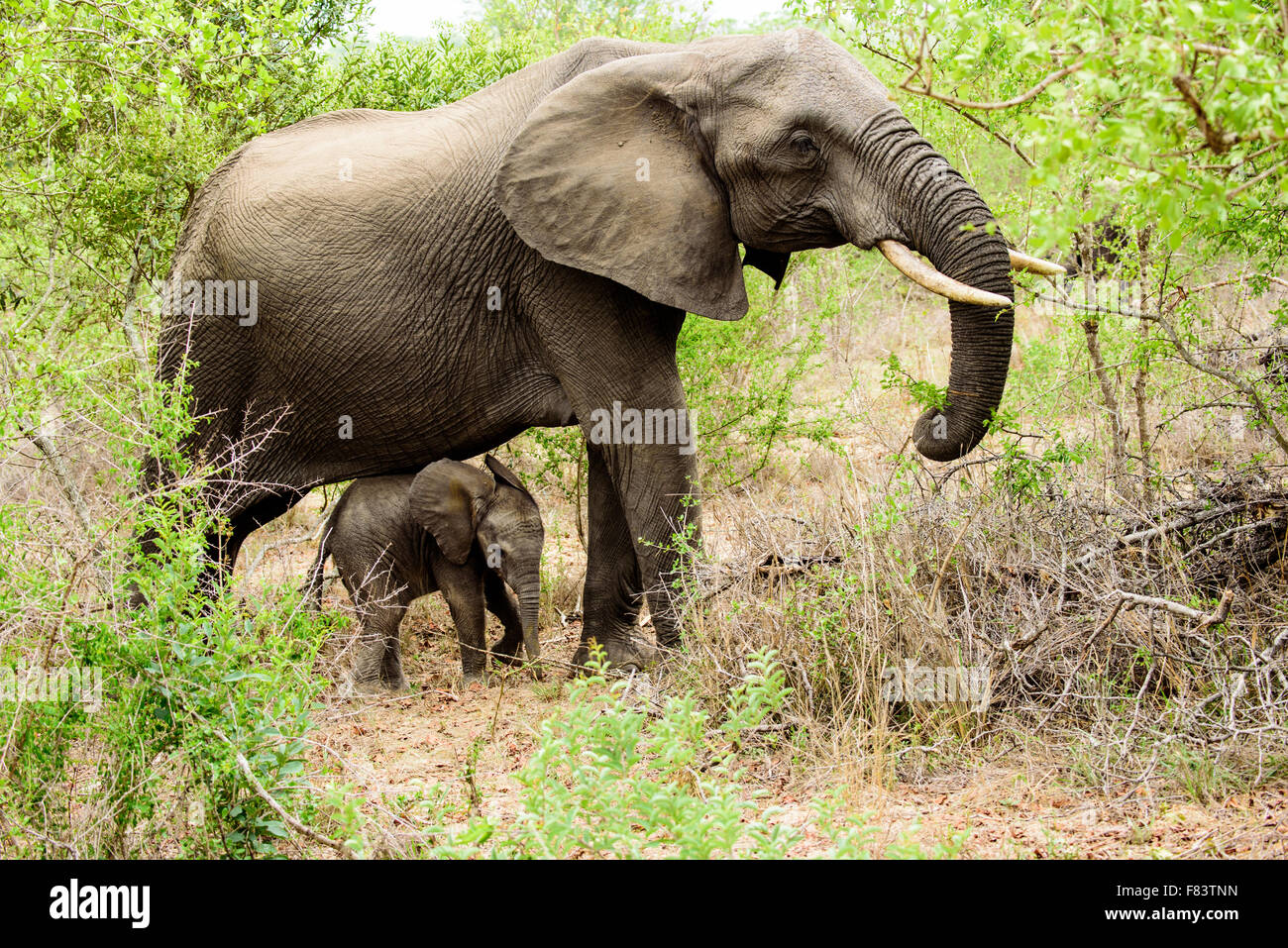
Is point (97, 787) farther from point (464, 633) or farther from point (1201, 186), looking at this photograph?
point (1201, 186)

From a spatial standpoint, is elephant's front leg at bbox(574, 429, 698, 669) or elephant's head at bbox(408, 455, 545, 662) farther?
A: elephant's head at bbox(408, 455, 545, 662)

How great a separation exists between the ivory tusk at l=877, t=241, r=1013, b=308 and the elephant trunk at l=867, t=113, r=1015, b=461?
2.9 inches

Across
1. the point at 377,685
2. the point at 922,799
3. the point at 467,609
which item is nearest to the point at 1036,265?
the point at 922,799

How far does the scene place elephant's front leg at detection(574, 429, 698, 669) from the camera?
6867 millimetres

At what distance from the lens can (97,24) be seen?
738cm

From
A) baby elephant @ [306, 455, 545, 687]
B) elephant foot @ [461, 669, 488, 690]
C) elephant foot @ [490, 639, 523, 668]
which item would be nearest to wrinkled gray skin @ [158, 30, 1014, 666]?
baby elephant @ [306, 455, 545, 687]

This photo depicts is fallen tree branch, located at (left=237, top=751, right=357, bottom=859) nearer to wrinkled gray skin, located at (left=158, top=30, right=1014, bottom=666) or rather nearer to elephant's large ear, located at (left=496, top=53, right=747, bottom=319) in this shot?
wrinkled gray skin, located at (left=158, top=30, right=1014, bottom=666)

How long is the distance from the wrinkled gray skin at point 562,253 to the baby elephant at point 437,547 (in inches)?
9.4

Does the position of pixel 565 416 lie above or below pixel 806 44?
below

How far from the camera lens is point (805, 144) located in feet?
20.4

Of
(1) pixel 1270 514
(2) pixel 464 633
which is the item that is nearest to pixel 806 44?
(1) pixel 1270 514

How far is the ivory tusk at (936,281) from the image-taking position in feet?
18.1

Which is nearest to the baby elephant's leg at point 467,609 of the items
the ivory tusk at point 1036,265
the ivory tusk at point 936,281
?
the ivory tusk at point 936,281

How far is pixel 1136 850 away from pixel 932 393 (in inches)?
90.0
